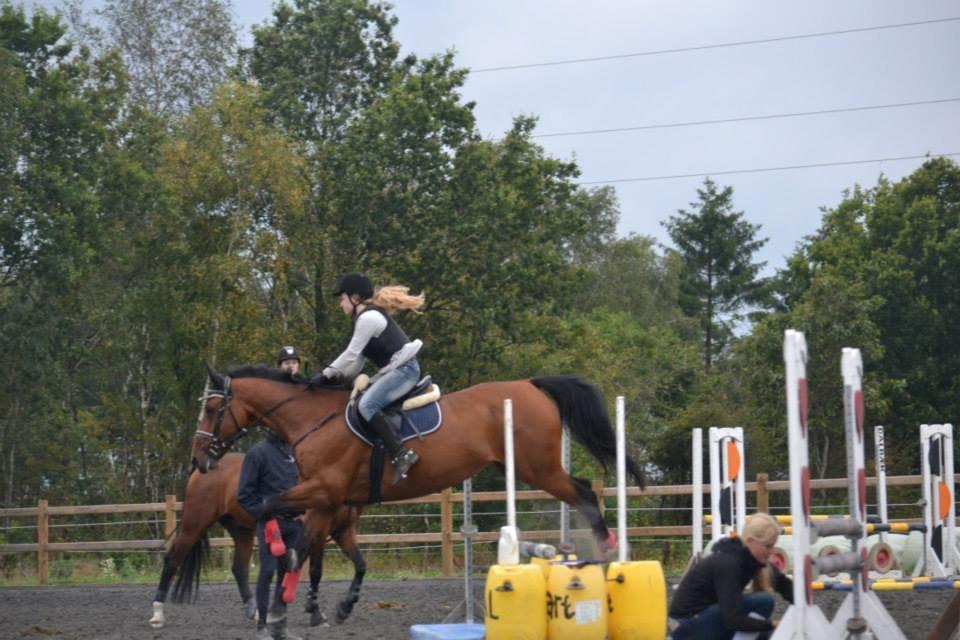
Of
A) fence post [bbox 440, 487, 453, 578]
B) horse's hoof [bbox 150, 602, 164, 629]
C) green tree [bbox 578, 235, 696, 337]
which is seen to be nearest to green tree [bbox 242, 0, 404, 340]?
fence post [bbox 440, 487, 453, 578]

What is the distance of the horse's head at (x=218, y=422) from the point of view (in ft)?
32.0

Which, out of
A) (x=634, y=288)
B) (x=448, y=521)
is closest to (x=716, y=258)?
(x=634, y=288)

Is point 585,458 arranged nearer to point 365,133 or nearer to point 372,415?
point 365,133

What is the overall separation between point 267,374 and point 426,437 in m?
1.31

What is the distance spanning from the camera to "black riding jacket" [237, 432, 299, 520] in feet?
32.7

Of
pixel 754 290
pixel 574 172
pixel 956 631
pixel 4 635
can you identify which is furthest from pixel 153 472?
pixel 754 290

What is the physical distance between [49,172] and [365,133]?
6.66 m

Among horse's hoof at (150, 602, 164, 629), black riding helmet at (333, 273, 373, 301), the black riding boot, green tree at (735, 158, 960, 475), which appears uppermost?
green tree at (735, 158, 960, 475)

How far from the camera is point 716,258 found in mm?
61062

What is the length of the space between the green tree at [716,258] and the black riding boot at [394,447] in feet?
167

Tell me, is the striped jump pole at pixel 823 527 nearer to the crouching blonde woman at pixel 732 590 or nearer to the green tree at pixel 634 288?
the crouching blonde woman at pixel 732 590

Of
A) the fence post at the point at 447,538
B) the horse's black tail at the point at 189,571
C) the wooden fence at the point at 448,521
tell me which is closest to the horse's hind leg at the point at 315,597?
the horse's black tail at the point at 189,571

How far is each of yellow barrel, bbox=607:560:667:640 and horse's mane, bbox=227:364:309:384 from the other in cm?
331

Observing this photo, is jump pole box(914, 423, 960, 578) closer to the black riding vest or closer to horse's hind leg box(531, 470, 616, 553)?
horse's hind leg box(531, 470, 616, 553)
